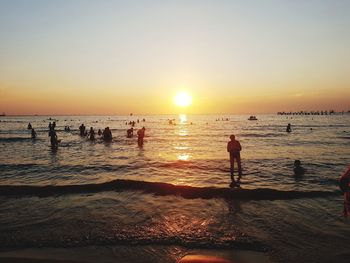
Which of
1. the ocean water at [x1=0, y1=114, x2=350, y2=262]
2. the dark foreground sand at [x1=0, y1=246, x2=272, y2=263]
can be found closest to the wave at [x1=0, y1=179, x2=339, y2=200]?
the ocean water at [x1=0, y1=114, x2=350, y2=262]

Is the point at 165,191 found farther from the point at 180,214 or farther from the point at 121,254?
the point at 121,254

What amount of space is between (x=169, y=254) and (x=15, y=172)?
16.6 meters

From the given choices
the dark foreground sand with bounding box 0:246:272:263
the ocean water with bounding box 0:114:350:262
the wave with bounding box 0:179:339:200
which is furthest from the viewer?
the wave with bounding box 0:179:339:200

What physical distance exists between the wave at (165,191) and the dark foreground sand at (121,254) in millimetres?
5397

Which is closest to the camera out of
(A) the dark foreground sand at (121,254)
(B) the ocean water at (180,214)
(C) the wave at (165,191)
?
(A) the dark foreground sand at (121,254)

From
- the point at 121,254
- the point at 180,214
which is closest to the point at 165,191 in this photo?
the point at 180,214

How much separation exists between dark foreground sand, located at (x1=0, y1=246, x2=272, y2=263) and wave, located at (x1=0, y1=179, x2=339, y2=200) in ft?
17.7

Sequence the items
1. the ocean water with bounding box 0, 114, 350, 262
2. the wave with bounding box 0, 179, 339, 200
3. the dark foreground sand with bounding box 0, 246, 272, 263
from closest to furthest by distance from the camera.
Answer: the dark foreground sand with bounding box 0, 246, 272, 263, the ocean water with bounding box 0, 114, 350, 262, the wave with bounding box 0, 179, 339, 200

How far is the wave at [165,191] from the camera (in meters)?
13.3

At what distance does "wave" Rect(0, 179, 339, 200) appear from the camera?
525 inches

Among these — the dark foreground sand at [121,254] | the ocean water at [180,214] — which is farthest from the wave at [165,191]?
the dark foreground sand at [121,254]

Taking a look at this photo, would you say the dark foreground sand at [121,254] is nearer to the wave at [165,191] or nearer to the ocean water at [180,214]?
the ocean water at [180,214]

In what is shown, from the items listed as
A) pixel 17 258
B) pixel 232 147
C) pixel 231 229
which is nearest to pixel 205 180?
pixel 232 147

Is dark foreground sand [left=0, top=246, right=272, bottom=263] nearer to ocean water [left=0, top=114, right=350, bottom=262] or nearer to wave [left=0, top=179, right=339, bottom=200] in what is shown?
ocean water [left=0, top=114, right=350, bottom=262]
